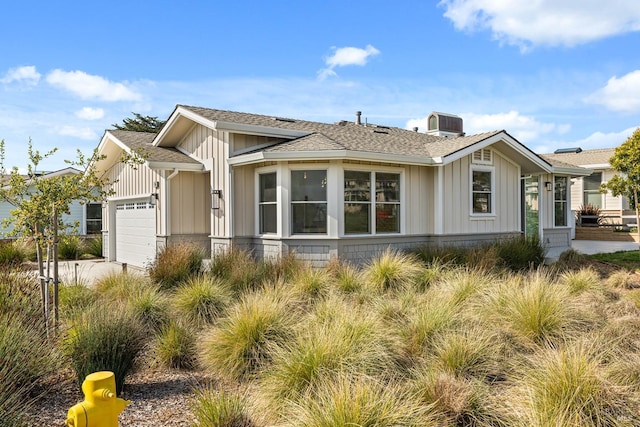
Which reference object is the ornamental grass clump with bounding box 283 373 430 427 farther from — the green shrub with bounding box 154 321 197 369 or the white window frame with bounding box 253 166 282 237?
the white window frame with bounding box 253 166 282 237

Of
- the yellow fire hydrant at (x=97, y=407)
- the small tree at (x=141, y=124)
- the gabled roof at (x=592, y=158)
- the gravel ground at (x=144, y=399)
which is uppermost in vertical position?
the small tree at (x=141, y=124)

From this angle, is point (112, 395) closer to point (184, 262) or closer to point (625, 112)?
point (184, 262)

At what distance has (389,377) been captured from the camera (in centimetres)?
442

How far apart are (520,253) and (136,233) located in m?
11.3

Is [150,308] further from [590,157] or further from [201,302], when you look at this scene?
[590,157]

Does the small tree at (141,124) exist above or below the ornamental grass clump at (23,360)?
above

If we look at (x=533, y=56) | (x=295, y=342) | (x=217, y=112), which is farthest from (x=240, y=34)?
(x=295, y=342)

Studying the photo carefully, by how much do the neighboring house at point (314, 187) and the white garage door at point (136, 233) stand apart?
0.09 m

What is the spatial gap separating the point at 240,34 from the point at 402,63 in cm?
446

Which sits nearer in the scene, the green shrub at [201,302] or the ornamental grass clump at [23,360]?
the ornamental grass clump at [23,360]

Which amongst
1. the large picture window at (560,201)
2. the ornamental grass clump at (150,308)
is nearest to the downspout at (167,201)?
the ornamental grass clump at (150,308)

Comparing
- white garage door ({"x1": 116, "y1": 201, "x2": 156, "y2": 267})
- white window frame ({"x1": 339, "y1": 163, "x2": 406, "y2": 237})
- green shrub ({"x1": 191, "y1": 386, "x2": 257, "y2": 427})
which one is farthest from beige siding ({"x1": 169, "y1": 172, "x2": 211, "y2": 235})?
green shrub ({"x1": 191, "y1": 386, "x2": 257, "y2": 427})

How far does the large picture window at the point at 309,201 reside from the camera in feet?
36.6

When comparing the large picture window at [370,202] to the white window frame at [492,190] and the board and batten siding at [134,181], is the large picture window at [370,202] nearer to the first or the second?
the white window frame at [492,190]
